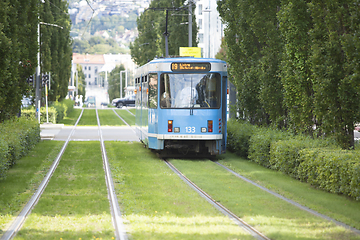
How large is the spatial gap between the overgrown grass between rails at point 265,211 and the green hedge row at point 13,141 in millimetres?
4722

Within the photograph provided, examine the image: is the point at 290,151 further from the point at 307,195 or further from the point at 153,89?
the point at 153,89

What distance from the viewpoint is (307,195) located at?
1062cm

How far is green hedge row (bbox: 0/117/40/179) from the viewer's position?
40.4 feet

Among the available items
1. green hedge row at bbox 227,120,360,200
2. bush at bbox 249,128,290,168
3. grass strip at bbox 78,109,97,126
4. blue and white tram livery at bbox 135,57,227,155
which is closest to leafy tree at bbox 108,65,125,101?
grass strip at bbox 78,109,97,126

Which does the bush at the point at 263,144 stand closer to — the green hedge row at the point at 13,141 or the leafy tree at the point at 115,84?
the green hedge row at the point at 13,141

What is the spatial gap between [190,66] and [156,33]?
3720 centimetres

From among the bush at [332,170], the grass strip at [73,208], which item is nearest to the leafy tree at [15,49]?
the grass strip at [73,208]

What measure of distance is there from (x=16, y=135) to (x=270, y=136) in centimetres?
788

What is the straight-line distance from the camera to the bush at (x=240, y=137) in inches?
681

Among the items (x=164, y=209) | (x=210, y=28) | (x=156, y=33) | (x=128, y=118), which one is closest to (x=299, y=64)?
(x=164, y=209)

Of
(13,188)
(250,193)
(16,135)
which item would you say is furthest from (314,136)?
(16,135)

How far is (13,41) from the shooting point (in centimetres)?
1730

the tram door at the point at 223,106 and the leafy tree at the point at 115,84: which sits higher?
the leafy tree at the point at 115,84

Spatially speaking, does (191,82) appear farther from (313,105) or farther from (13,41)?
(13,41)
